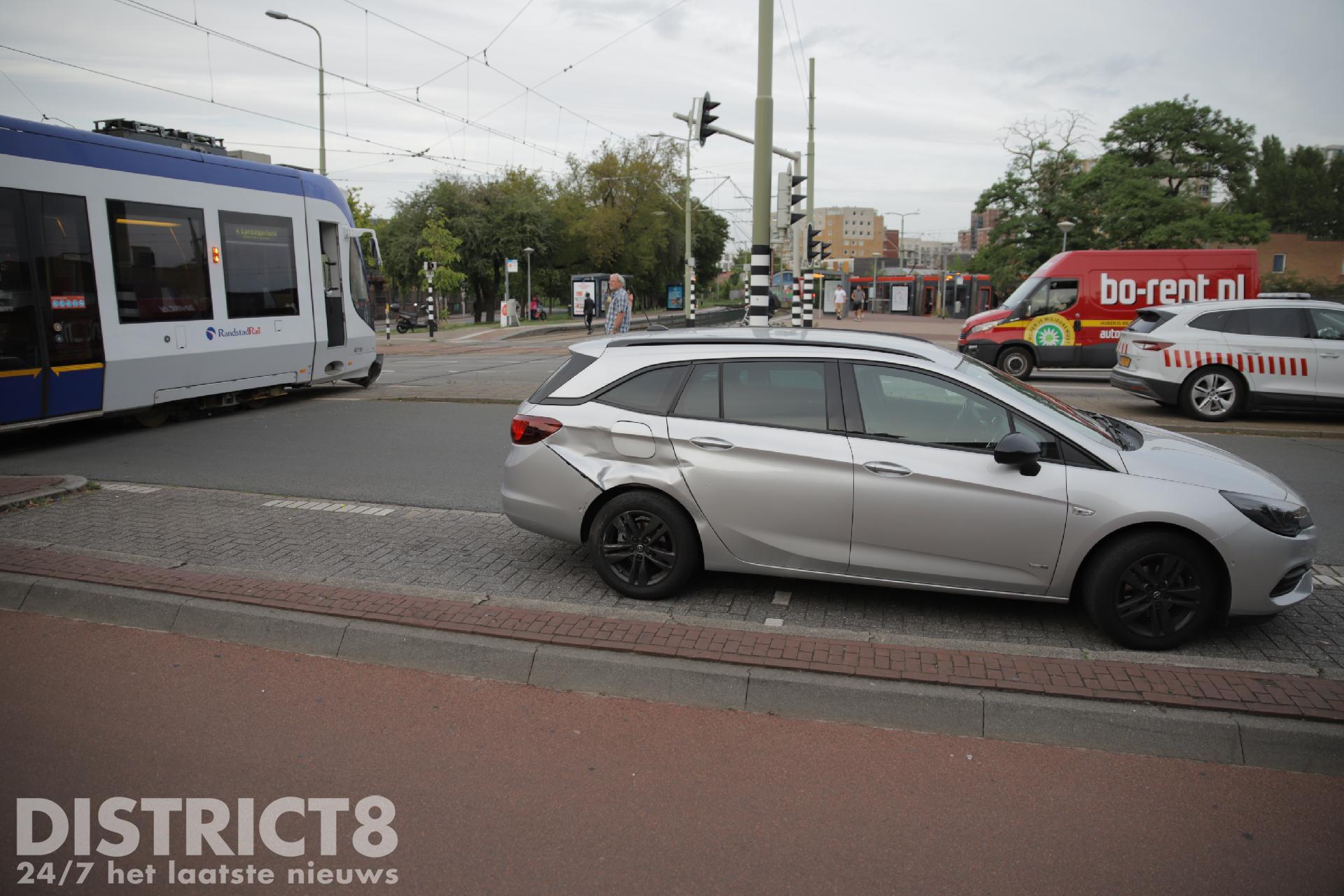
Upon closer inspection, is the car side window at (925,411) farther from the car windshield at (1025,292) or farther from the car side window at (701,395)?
the car windshield at (1025,292)

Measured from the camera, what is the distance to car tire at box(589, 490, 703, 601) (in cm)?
512

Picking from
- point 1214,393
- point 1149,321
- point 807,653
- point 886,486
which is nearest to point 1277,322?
point 1214,393

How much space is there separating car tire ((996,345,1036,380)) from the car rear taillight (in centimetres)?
1490

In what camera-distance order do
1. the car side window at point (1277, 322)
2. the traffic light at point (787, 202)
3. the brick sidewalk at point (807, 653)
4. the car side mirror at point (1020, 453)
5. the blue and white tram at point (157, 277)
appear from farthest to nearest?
1. the traffic light at point (787, 202)
2. the car side window at point (1277, 322)
3. the blue and white tram at point (157, 277)
4. the car side mirror at point (1020, 453)
5. the brick sidewalk at point (807, 653)

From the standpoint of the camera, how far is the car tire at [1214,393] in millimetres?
12297

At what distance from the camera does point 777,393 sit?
512 cm

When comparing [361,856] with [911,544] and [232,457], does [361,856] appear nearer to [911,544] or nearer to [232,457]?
[911,544]

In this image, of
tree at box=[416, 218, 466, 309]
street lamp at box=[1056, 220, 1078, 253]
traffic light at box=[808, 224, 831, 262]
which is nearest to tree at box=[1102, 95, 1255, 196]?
street lamp at box=[1056, 220, 1078, 253]

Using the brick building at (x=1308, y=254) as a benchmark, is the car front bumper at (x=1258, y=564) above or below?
below

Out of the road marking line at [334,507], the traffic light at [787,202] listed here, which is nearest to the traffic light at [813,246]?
the traffic light at [787,202]

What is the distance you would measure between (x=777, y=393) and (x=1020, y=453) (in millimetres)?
1311

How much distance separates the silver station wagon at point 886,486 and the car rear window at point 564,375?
2 centimetres

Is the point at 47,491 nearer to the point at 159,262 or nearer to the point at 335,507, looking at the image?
the point at 335,507

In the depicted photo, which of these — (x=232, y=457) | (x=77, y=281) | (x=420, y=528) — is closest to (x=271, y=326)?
(x=77, y=281)
